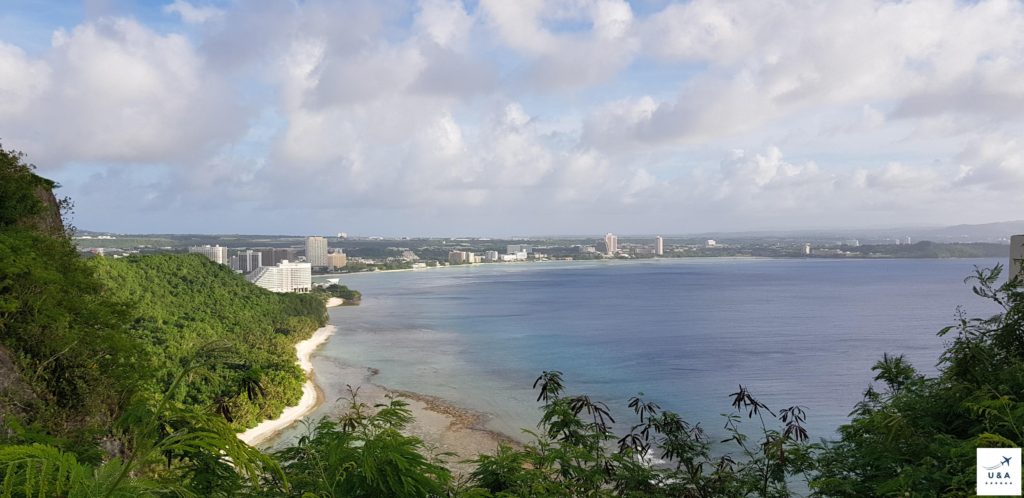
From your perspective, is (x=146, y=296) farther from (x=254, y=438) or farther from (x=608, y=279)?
(x=608, y=279)

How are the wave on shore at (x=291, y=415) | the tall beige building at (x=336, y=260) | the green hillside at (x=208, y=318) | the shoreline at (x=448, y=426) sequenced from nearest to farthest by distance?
the shoreline at (x=448, y=426)
the wave on shore at (x=291, y=415)
the green hillside at (x=208, y=318)
the tall beige building at (x=336, y=260)

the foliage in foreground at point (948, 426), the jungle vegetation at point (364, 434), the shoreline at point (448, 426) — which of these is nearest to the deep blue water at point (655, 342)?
the shoreline at point (448, 426)

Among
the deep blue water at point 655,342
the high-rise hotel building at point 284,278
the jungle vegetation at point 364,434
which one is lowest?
the deep blue water at point 655,342

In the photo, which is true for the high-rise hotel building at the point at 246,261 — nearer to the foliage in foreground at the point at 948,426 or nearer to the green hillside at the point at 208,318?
the green hillside at the point at 208,318

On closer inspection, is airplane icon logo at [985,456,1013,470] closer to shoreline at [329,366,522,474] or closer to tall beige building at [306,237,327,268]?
shoreline at [329,366,522,474]

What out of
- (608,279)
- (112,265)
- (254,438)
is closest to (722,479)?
(254,438)
